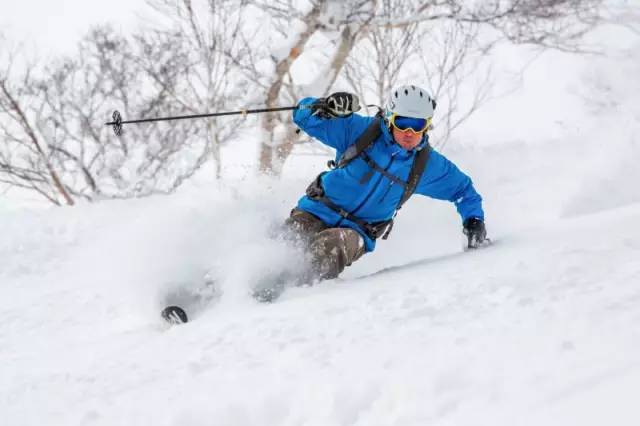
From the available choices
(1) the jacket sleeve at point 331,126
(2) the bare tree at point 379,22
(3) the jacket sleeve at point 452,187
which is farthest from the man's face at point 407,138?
(2) the bare tree at point 379,22

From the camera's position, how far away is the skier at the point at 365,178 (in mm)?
3613

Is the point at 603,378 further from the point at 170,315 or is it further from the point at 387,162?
the point at 170,315

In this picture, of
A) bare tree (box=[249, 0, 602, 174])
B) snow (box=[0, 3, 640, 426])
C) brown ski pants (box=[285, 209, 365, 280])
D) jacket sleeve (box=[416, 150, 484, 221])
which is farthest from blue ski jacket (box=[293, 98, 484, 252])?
bare tree (box=[249, 0, 602, 174])

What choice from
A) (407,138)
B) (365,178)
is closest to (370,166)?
(365,178)

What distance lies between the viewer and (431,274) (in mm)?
3270

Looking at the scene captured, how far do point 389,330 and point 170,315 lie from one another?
1.68m

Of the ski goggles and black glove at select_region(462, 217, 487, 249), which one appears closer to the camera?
the ski goggles

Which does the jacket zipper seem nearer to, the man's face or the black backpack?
the black backpack

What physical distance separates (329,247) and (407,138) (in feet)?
3.23

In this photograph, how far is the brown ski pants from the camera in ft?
12.4

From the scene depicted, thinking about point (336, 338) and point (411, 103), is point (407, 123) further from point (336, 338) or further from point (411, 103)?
point (336, 338)

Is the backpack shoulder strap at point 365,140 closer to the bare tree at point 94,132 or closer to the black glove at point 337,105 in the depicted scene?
the black glove at point 337,105

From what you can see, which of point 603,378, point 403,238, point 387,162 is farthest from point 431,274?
point 403,238

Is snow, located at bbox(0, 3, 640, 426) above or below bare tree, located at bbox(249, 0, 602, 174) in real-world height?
below
